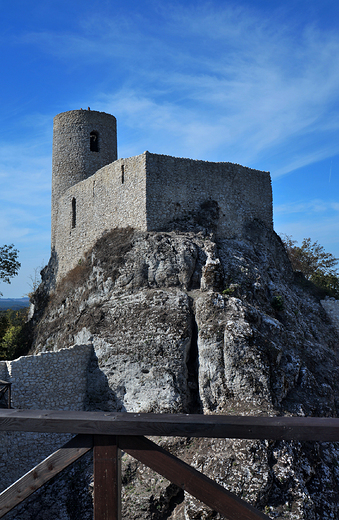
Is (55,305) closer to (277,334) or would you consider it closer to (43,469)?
(277,334)

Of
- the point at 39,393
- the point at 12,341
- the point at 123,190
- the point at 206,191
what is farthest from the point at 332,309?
the point at 12,341

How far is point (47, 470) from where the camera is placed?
2607 millimetres

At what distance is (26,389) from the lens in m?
13.7

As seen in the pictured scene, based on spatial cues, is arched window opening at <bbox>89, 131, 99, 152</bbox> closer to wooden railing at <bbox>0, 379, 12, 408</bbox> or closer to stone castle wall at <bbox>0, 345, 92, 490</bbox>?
stone castle wall at <bbox>0, 345, 92, 490</bbox>

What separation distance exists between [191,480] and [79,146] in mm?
25442

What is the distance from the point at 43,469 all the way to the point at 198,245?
16502 mm

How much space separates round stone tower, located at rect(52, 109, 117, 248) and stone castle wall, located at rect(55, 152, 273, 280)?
179 centimetres

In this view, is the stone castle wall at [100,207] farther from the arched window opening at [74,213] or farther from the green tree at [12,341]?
the green tree at [12,341]

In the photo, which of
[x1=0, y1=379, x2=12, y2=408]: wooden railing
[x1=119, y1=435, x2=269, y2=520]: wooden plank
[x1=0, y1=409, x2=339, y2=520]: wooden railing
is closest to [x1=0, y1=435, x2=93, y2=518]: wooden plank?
[x1=0, y1=409, x2=339, y2=520]: wooden railing

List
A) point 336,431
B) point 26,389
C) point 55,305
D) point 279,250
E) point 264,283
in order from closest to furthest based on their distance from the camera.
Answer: point 336,431, point 26,389, point 264,283, point 55,305, point 279,250

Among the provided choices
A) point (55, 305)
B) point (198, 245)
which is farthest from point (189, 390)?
point (55, 305)

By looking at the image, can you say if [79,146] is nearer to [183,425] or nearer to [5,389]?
[5,389]

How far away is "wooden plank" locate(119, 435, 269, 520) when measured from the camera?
7.78ft

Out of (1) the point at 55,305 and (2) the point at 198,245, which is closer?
(2) the point at 198,245
